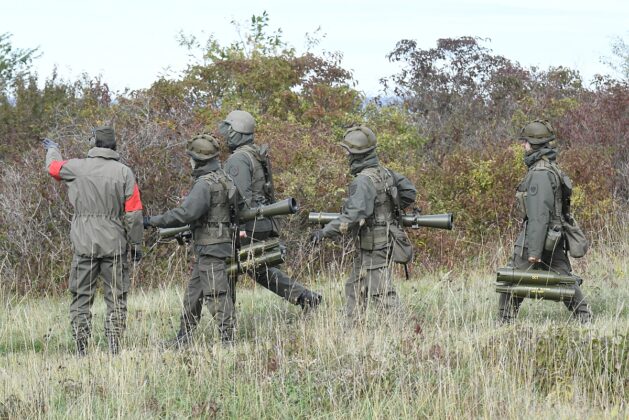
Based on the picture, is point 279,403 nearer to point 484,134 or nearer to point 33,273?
point 33,273

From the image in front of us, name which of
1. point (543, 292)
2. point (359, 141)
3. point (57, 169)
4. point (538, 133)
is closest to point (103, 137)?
point (57, 169)

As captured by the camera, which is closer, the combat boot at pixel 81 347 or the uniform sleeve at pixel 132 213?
the combat boot at pixel 81 347

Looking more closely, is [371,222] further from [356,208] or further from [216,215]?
[216,215]

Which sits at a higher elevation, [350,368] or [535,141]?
[535,141]

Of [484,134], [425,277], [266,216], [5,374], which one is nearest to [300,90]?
[484,134]

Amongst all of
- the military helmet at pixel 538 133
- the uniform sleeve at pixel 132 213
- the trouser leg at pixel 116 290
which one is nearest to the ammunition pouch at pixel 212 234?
the uniform sleeve at pixel 132 213

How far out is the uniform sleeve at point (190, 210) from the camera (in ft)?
24.2

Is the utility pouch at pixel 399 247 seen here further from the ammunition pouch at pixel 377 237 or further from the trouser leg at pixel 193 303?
the trouser leg at pixel 193 303

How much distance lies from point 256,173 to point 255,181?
7 centimetres

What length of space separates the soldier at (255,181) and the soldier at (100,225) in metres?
1.01

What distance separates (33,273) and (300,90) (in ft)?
23.7

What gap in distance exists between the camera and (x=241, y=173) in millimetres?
8211

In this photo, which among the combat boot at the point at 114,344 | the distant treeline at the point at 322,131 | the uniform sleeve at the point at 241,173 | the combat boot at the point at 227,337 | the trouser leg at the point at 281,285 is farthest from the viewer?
the distant treeline at the point at 322,131

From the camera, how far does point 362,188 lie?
7.47 m
